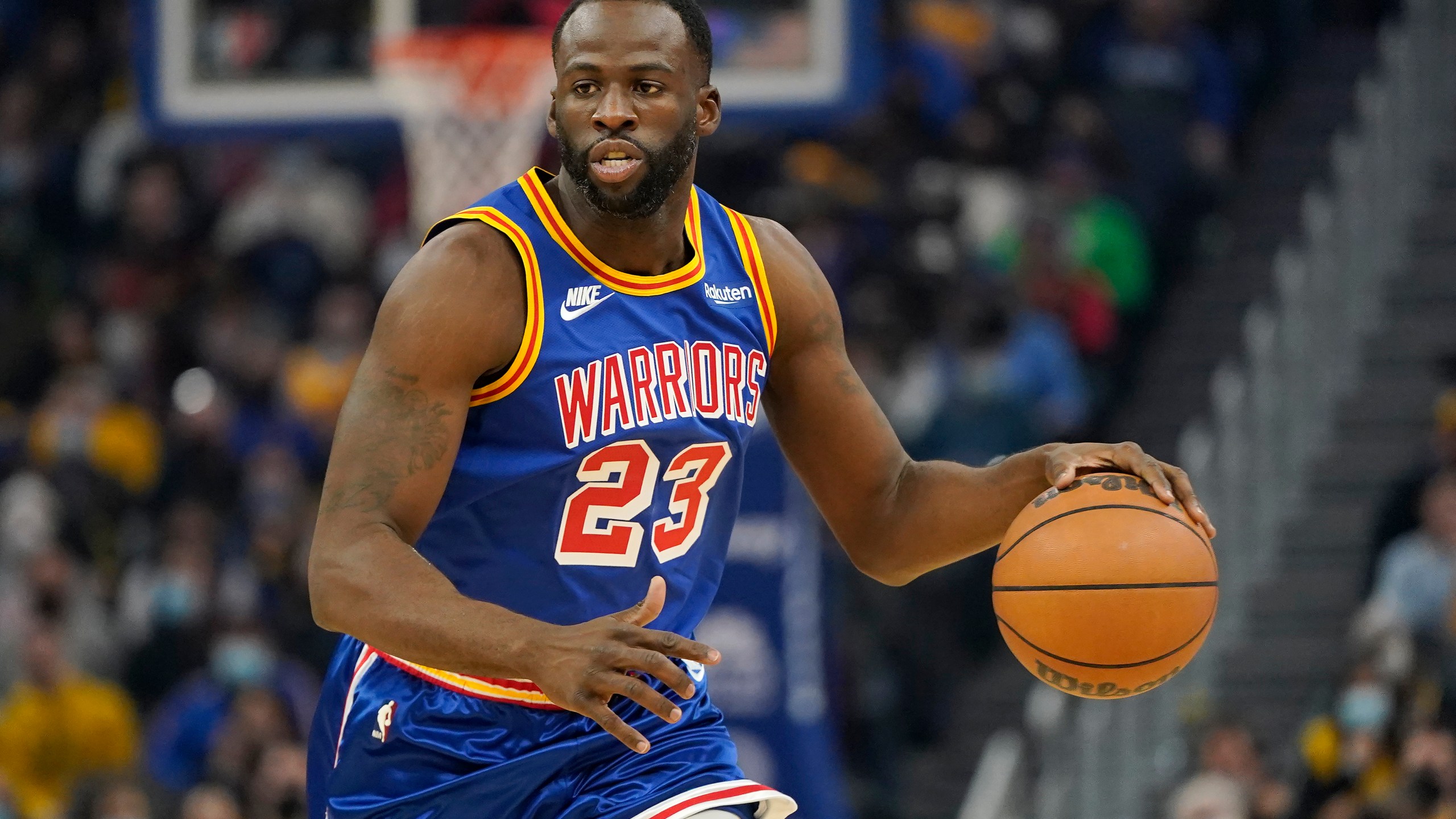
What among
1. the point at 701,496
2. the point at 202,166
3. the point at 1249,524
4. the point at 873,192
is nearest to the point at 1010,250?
the point at 873,192

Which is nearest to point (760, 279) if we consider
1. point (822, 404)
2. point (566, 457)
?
point (822, 404)

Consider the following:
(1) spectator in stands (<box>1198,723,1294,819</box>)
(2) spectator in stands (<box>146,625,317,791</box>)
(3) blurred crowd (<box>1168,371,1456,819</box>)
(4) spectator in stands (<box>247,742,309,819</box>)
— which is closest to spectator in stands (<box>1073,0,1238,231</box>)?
(3) blurred crowd (<box>1168,371,1456,819</box>)

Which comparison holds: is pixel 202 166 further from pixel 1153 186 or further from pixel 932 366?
pixel 1153 186

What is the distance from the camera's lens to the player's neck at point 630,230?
415 cm

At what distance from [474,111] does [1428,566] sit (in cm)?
484

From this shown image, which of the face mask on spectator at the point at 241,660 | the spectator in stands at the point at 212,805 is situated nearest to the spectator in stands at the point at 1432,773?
the spectator in stands at the point at 212,805

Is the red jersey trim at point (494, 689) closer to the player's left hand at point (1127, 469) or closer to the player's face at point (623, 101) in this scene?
the player's face at point (623, 101)

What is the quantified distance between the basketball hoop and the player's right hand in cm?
578

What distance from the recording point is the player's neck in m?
4.15

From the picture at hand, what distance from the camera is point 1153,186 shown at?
504 inches

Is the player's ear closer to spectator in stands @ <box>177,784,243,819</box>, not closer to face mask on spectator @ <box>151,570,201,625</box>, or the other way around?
spectator in stands @ <box>177,784,243,819</box>

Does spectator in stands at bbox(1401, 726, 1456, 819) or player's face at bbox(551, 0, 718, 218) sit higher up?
player's face at bbox(551, 0, 718, 218)

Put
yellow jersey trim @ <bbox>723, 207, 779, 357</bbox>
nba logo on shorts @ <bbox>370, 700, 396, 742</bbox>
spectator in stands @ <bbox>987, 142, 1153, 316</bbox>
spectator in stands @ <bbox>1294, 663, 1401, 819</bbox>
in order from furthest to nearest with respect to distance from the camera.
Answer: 1. spectator in stands @ <bbox>987, 142, 1153, 316</bbox>
2. spectator in stands @ <bbox>1294, 663, 1401, 819</bbox>
3. yellow jersey trim @ <bbox>723, 207, 779, 357</bbox>
4. nba logo on shorts @ <bbox>370, 700, 396, 742</bbox>

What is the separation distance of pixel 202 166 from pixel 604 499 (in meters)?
10.3
